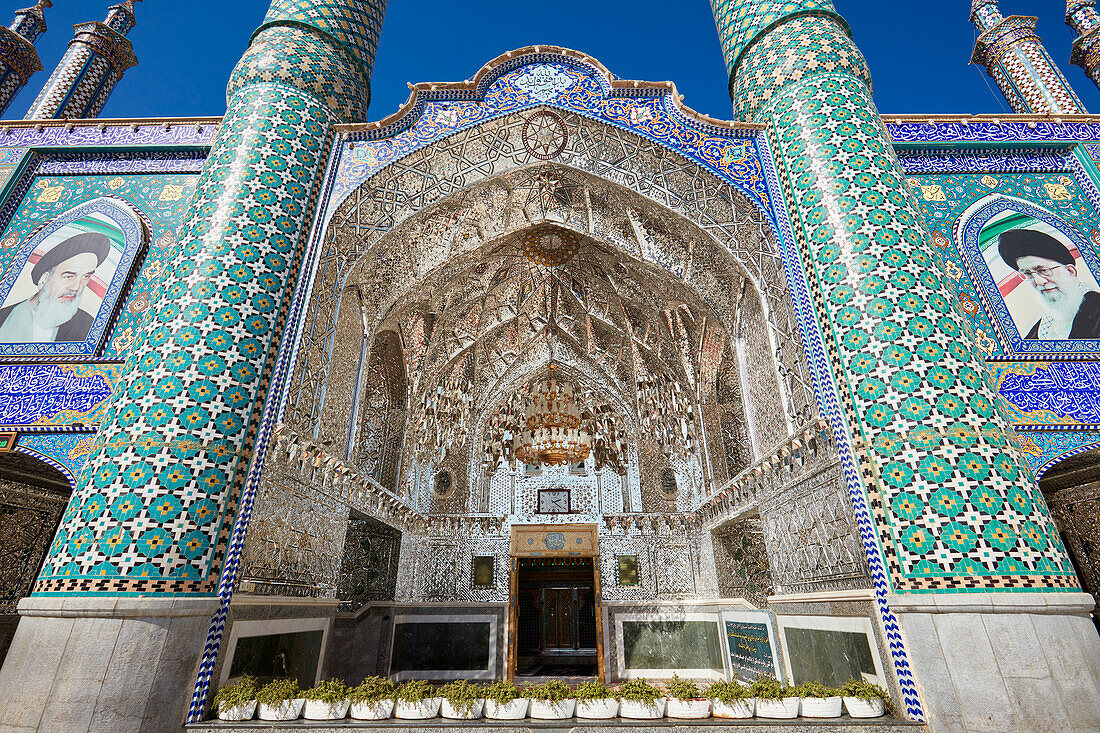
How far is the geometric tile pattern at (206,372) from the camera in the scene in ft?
12.7

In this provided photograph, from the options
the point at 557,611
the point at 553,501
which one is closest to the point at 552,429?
the point at 553,501

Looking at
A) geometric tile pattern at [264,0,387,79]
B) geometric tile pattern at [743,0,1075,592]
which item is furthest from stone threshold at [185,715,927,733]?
geometric tile pattern at [264,0,387,79]

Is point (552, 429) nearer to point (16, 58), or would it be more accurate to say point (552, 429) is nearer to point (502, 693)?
point (502, 693)

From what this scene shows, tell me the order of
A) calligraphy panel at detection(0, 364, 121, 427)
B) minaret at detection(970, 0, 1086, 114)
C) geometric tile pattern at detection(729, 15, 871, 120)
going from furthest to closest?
1. minaret at detection(970, 0, 1086, 114)
2. geometric tile pattern at detection(729, 15, 871, 120)
3. calligraphy panel at detection(0, 364, 121, 427)

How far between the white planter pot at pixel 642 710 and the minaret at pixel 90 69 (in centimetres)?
1082

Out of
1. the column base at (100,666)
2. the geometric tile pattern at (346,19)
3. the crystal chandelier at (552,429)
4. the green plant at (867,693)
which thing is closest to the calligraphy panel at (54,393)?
the column base at (100,666)

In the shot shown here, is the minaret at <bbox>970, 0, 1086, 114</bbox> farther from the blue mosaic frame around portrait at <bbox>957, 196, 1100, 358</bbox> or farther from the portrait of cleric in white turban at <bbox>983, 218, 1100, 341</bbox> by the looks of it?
the portrait of cleric in white turban at <bbox>983, 218, 1100, 341</bbox>

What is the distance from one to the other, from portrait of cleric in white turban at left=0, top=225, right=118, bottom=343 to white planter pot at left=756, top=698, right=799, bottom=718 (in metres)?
7.24

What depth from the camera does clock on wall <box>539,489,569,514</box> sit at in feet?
34.4

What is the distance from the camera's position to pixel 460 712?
379cm

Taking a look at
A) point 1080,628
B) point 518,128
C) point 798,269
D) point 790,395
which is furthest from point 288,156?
point 1080,628

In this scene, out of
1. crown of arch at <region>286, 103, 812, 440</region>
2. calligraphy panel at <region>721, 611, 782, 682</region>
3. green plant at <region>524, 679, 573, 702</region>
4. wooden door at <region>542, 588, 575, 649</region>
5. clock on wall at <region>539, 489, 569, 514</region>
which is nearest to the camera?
green plant at <region>524, 679, 573, 702</region>

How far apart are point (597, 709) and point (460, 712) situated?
0.97 m

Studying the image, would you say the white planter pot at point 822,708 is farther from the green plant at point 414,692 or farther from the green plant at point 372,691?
the green plant at point 372,691
